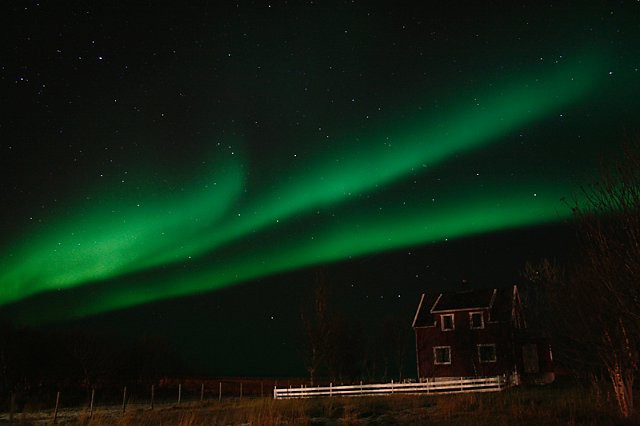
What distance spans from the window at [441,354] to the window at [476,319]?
2.62 metres

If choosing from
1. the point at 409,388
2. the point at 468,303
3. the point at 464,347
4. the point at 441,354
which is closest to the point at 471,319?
the point at 468,303

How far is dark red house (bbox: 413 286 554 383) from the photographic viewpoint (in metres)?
40.0

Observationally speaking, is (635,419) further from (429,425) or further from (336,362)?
(336,362)

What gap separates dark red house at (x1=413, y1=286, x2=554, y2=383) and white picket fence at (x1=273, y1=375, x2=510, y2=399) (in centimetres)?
553

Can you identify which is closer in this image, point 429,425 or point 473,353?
point 429,425

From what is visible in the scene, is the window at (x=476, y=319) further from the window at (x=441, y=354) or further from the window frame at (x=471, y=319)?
the window at (x=441, y=354)

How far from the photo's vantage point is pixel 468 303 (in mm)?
42344

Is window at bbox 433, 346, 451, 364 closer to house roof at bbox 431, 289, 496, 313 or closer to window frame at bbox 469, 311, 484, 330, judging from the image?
window frame at bbox 469, 311, 484, 330

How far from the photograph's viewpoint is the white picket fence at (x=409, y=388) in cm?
3106

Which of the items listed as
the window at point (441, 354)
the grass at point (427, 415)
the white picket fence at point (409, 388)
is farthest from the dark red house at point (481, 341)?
the grass at point (427, 415)

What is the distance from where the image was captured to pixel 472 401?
73.2 ft

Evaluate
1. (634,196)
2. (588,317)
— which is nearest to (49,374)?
(588,317)

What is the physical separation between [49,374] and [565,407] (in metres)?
46.0

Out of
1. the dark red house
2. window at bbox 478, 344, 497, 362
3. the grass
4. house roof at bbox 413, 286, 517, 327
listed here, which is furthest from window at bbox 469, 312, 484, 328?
the grass
